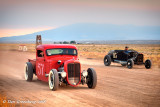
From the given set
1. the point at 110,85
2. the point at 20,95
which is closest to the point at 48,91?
Answer: the point at 20,95

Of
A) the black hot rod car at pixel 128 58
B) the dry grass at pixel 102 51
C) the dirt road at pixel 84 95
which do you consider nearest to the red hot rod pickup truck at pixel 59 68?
the dirt road at pixel 84 95

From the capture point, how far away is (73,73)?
12555mm

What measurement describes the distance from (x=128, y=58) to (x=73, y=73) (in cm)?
1286

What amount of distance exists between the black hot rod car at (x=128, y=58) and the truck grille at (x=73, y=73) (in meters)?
11.3

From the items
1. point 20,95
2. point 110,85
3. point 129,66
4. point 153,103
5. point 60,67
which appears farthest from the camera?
point 129,66

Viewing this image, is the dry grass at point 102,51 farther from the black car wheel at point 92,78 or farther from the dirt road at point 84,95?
the black car wheel at point 92,78

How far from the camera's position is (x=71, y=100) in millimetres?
10414

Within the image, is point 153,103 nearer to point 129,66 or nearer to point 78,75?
point 78,75

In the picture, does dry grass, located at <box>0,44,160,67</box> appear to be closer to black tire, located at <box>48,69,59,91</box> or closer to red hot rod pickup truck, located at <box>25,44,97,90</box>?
red hot rod pickup truck, located at <box>25,44,97,90</box>

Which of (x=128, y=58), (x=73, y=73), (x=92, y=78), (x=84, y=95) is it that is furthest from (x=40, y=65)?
(x=128, y=58)

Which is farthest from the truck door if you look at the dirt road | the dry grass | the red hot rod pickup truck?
the dry grass

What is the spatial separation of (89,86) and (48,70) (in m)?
2.12

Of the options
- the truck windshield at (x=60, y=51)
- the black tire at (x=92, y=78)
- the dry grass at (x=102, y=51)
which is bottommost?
the dry grass at (x=102, y=51)

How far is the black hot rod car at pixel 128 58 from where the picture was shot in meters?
23.5
